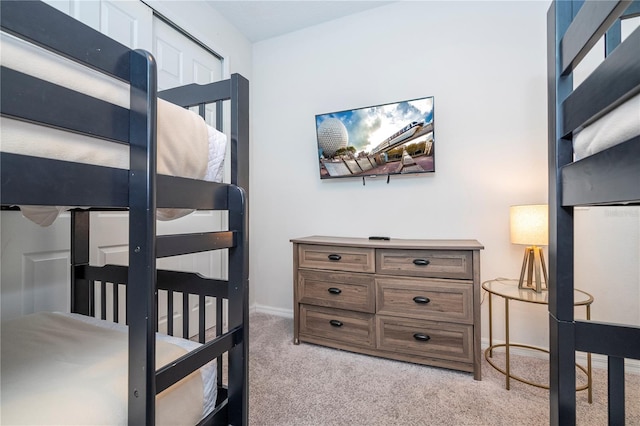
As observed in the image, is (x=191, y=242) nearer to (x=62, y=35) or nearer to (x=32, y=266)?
(x=62, y=35)

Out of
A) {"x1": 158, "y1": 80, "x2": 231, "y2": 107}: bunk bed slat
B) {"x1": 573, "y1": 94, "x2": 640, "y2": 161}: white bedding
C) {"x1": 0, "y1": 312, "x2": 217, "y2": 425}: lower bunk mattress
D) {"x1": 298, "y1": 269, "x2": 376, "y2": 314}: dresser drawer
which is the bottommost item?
{"x1": 298, "y1": 269, "x2": 376, "y2": 314}: dresser drawer

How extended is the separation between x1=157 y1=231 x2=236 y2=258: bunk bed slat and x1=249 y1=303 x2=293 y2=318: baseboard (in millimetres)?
1934

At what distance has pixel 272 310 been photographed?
2.76 metres

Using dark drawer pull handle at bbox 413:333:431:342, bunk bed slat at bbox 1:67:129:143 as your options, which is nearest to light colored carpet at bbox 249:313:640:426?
dark drawer pull handle at bbox 413:333:431:342

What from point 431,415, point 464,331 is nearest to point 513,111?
point 464,331

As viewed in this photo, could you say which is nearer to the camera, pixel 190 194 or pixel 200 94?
pixel 190 194

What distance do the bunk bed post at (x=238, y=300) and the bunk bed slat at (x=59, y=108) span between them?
38 cm

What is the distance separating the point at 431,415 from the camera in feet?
4.46

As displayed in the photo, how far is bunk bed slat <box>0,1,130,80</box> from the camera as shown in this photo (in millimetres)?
462

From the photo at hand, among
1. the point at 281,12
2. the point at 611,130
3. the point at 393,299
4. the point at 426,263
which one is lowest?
the point at 393,299

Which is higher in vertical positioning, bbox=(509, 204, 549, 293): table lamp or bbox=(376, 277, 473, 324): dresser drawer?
bbox=(509, 204, 549, 293): table lamp

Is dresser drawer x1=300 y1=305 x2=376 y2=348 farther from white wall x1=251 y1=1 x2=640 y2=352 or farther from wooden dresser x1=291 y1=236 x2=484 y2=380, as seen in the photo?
white wall x1=251 y1=1 x2=640 y2=352

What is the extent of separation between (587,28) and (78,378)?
1400mm

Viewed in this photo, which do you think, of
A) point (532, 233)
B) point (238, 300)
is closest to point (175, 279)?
point (238, 300)
